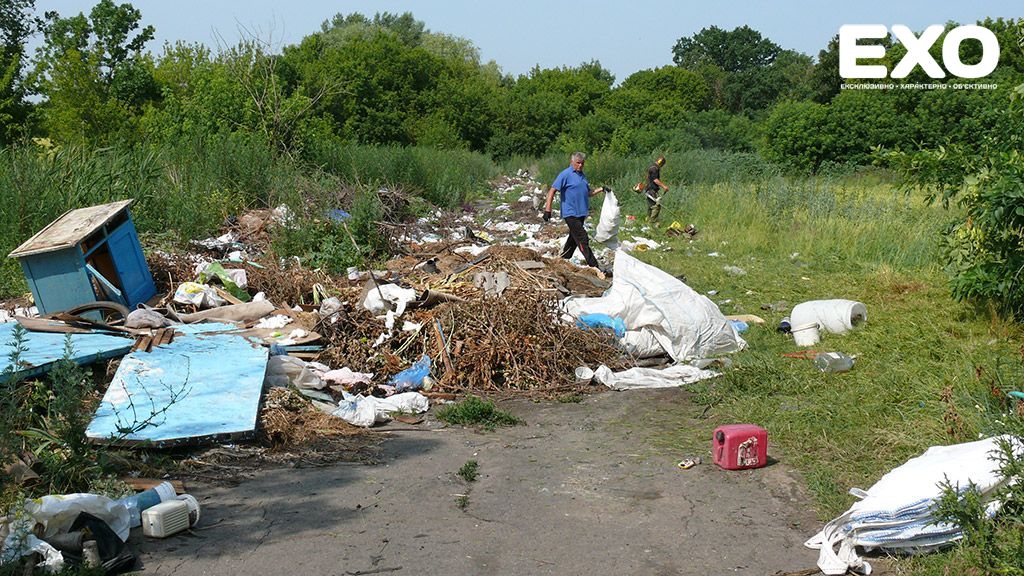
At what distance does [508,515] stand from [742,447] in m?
1.52

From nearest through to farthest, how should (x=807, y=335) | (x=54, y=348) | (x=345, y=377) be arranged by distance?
1. (x=54, y=348)
2. (x=345, y=377)
3. (x=807, y=335)

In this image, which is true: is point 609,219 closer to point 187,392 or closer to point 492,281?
point 492,281

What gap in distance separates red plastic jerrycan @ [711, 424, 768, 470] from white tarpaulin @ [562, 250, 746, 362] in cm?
251

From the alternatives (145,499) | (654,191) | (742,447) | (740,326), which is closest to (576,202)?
(740,326)

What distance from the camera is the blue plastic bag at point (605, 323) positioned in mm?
8086

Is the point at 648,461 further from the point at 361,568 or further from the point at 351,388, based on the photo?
the point at 351,388

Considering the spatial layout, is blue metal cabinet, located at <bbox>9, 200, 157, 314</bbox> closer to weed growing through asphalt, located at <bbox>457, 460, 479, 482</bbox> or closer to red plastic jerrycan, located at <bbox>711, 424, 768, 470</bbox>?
weed growing through asphalt, located at <bbox>457, 460, 479, 482</bbox>

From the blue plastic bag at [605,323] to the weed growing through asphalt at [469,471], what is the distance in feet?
9.75

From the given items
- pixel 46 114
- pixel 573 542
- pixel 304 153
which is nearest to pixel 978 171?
pixel 573 542

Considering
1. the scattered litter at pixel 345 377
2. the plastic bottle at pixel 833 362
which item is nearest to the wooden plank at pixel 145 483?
the scattered litter at pixel 345 377

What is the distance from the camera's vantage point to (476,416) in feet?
20.9

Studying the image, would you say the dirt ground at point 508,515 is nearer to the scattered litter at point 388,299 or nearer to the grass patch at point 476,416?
the grass patch at point 476,416

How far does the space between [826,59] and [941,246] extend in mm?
36946

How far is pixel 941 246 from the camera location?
26.6ft
